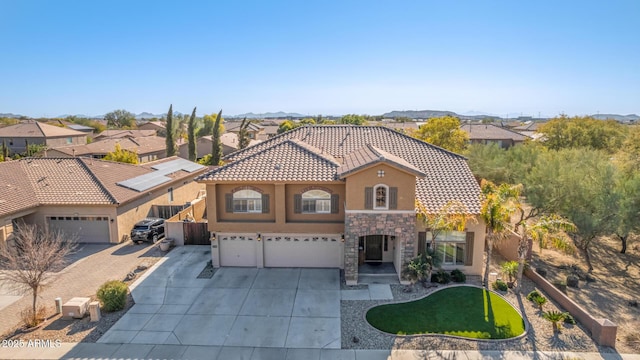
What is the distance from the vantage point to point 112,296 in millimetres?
16047

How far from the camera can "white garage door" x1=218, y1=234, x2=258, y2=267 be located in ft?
68.3

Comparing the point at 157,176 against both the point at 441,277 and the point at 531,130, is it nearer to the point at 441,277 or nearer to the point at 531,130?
the point at 441,277

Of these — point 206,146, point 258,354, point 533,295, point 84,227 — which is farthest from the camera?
point 206,146

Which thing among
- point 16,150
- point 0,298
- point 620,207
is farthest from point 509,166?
point 16,150

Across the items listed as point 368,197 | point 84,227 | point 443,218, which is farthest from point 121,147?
point 443,218

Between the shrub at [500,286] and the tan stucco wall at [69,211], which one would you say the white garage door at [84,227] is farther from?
the shrub at [500,286]

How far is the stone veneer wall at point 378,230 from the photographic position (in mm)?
18375

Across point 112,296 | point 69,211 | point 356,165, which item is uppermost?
point 356,165

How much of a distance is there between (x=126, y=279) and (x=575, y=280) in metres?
23.0

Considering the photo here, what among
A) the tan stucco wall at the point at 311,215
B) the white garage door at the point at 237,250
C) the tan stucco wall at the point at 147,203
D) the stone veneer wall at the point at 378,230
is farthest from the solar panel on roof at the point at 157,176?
the stone veneer wall at the point at 378,230

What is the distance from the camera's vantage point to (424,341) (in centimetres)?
1412

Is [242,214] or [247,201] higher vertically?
[247,201]

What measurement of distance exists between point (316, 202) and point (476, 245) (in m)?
8.51

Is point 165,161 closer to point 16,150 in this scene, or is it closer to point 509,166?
point 509,166
